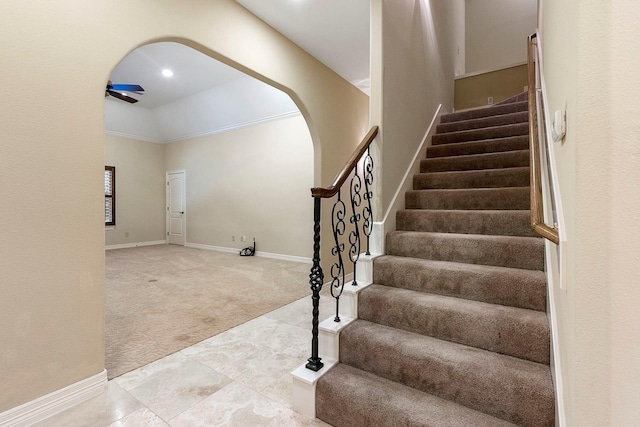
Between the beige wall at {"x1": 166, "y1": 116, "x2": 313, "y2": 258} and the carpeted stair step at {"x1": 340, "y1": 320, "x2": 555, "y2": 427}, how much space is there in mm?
4000

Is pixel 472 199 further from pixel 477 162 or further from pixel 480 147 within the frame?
pixel 480 147

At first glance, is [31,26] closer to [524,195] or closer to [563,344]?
[563,344]

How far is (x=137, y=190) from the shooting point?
25.5ft

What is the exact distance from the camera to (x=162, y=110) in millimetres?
7168

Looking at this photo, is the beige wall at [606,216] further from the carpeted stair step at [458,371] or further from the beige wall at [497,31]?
Answer: the beige wall at [497,31]

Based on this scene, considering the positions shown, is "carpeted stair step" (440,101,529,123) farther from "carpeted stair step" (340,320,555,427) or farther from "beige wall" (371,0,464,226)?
"carpeted stair step" (340,320,555,427)

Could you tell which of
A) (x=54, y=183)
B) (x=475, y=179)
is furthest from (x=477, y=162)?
(x=54, y=183)

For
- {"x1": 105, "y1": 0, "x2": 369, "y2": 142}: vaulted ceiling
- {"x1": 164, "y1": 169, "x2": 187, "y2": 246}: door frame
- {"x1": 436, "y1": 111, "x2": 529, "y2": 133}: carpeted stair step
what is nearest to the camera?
{"x1": 105, "y1": 0, "x2": 369, "y2": 142}: vaulted ceiling

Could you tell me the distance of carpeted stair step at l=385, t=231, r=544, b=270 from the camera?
189 cm

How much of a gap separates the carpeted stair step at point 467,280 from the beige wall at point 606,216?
38.4 inches

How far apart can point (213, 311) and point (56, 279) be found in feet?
5.55

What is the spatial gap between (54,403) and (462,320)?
2.39m

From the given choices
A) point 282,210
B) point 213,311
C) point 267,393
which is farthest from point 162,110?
point 267,393

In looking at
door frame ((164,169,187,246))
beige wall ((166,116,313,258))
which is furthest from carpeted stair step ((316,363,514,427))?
door frame ((164,169,187,246))
